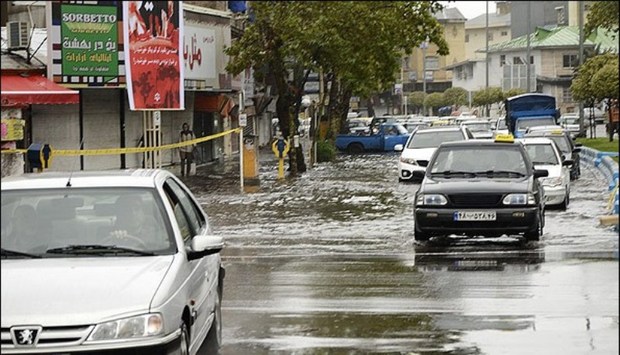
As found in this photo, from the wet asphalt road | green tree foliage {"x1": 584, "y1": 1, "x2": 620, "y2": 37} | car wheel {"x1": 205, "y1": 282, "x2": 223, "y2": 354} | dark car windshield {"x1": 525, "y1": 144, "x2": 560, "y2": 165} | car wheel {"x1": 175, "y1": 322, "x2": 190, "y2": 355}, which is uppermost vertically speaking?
green tree foliage {"x1": 584, "y1": 1, "x2": 620, "y2": 37}

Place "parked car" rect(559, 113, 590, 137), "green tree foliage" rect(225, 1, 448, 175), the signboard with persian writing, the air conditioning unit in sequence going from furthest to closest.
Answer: "parked car" rect(559, 113, 590, 137), "green tree foliage" rect(225, 1, 448, 175), the signboard with persian writing, the air conditioning unit

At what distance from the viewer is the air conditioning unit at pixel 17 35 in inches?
1057

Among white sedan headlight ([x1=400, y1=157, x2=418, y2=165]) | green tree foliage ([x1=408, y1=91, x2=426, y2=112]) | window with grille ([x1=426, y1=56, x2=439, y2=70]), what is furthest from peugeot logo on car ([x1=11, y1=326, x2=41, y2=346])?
green tree foliage ([x1=408, y1=91, x2=426, y2=112])

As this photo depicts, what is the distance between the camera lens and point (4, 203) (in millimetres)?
8469

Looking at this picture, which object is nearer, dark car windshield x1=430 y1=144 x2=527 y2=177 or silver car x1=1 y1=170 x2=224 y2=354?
silver car x1=1 y1=170 x2=224 y2=354

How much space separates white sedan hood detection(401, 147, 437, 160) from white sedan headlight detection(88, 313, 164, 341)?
26515 millimetres

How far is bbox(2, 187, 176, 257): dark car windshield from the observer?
8055mm

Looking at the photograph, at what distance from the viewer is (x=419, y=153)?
111 ft

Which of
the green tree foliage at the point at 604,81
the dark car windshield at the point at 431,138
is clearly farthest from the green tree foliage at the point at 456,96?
the dark car windshield at the point at 431,138

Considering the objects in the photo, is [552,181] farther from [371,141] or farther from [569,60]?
[569,60]

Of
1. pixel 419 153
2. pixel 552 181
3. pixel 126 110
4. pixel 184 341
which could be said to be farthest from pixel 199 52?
pixel 184 341

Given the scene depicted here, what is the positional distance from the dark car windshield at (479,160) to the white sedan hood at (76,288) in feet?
34.8

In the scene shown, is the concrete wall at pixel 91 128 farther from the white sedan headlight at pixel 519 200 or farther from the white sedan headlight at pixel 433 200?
the white sedan headlight at pixel 519 200

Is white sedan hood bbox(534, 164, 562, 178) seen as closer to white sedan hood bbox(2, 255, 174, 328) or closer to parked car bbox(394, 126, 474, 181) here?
parked car bbox(394, 126, 474, 181)
